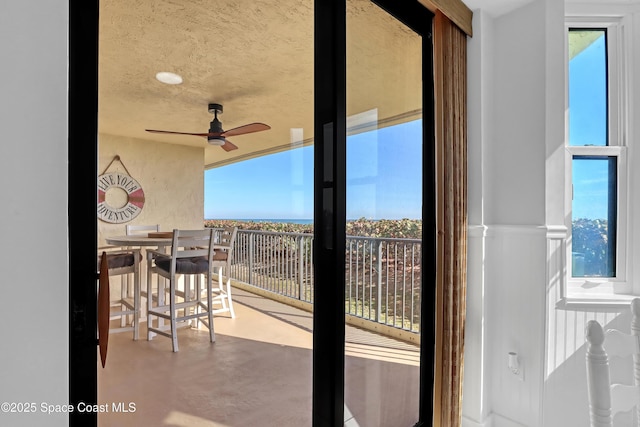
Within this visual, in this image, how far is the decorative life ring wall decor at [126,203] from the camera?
4211 mm

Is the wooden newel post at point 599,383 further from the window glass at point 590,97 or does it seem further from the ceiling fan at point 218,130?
the ceiling fan at point 218,130

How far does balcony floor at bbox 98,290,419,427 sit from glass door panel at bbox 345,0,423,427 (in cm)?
1

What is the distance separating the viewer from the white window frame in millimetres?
2100

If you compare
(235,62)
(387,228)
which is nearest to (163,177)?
(235,62)

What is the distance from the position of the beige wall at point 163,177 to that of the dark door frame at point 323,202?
369 cm

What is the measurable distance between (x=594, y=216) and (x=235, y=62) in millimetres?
2742

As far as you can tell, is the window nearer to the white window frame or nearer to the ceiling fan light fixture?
the white window frame

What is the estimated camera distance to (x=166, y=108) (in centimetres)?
401

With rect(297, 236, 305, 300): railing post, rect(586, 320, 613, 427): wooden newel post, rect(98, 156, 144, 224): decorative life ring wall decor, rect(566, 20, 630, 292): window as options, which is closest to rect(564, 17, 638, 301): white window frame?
rect(566, 20, 630, 292): window

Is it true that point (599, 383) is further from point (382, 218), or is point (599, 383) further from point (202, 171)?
point (202, 171)

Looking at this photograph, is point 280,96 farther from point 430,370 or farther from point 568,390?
point 568,390
